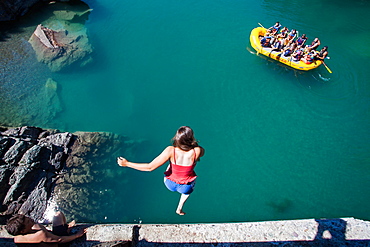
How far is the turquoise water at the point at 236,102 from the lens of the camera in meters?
6.79

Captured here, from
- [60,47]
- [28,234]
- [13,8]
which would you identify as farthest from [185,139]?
[13,8]

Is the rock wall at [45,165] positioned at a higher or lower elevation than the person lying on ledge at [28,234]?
lower

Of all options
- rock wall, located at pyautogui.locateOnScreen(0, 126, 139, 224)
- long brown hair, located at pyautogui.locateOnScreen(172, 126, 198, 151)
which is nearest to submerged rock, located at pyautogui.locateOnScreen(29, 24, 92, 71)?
rock wall, located at pyautogui.locateOnScreen(0, 126, 139, 224)

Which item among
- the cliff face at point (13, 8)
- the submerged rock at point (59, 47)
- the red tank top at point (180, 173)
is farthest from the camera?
the cliff face at point (13, 8)

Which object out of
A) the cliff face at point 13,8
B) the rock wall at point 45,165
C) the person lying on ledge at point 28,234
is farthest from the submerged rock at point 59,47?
the person lying on ledge at point 28,234

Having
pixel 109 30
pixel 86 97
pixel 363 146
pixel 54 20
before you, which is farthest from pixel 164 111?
pixel 54 20

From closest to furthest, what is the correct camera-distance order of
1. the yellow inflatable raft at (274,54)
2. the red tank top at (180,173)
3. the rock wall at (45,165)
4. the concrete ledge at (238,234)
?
the red tank top at (180,173), the concrete ledge at (238,234), the rock wall at (45,165), the yellow inflatable raft at (274,54)

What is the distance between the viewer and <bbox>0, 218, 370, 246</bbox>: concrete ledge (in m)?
3.71

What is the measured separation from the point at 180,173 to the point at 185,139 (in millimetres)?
592

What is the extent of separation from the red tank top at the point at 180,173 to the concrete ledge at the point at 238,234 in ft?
3.26

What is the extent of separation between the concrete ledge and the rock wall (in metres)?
2.25

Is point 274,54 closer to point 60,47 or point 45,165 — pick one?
point 60,47

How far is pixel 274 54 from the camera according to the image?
10039 mm

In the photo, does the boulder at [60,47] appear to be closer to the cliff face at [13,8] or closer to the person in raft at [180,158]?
the cliff face at [13,8]
